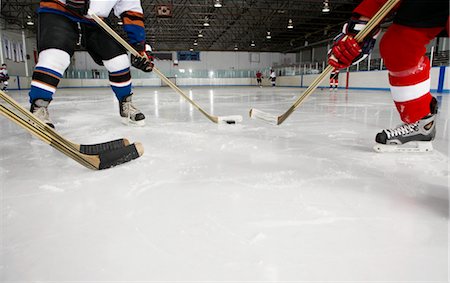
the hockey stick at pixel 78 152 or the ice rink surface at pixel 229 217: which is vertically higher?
the hockey stick at pixel 78 152

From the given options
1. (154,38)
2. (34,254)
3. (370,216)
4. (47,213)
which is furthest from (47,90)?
(154,38)

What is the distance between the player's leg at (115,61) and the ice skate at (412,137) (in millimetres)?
1689

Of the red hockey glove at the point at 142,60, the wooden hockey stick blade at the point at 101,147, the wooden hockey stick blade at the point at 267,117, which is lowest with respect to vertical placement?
the wooden hockey stick blade at the point at 101,147

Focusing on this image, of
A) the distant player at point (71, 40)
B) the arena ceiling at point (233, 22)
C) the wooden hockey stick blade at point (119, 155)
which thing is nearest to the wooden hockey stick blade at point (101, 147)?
the wooden hockey stick blade at point (119, 155)

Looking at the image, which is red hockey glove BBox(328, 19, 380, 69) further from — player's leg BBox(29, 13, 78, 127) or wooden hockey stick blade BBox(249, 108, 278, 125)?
→ player's leg BBox(29, 13, 78, 127)

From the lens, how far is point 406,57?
3.99ft

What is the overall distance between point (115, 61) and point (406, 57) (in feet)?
6.10

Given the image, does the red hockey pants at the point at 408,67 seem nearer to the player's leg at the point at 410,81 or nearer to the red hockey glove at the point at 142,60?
the player's leg at the point at 410,81

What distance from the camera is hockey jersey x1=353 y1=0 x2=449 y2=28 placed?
36.7 inches

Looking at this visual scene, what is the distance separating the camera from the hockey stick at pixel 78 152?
901 millimetres

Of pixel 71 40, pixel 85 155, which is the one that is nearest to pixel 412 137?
pixel 85 155

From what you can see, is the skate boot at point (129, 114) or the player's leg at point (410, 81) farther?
the skate boot at point (129, 114)

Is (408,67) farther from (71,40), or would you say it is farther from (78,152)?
(71,40)

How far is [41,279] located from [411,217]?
0.85m
